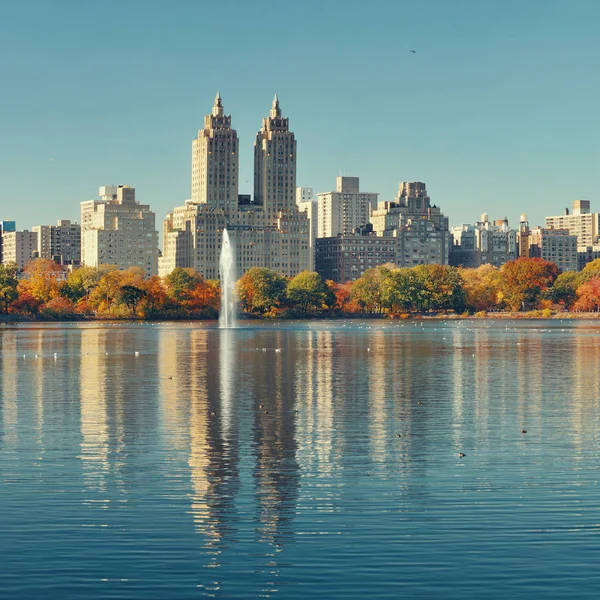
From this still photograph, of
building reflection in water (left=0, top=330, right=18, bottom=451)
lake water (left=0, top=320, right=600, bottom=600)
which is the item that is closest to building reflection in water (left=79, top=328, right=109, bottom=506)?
lake water (left=0, top=320, right=600, bottom=600)

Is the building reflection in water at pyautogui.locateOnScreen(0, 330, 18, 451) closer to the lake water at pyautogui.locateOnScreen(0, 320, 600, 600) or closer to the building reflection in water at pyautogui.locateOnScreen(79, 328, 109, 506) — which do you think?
the lake water at pyautogui.locateOnScreen(0, 320, 600, 600)

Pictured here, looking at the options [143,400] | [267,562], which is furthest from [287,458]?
[143,400]

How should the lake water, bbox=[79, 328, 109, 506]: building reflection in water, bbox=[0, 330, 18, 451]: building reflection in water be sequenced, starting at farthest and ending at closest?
bbox=[0, 330, 18, 451]: building reflection in water → bbox=[79, 328, 109, 506]: building reflection in water → the lake water

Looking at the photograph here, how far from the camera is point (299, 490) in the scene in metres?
33.5

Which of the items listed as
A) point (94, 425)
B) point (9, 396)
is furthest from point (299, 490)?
point (9, 396)

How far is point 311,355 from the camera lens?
10081cm

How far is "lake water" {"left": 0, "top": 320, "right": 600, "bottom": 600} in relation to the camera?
2483 cm

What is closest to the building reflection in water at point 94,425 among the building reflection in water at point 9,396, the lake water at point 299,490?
the lake water at point 299,490

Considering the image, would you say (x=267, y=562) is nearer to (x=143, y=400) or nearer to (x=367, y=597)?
(x=367, y=597)

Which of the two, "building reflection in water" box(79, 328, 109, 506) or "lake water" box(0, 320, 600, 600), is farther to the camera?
"building reflection in water" box(79, 328, 109, 506)

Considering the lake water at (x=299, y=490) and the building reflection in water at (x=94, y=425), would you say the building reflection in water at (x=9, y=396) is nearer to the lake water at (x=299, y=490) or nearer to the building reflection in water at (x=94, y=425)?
the lake water at (x=299, y=490)

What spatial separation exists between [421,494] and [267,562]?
26.7ft

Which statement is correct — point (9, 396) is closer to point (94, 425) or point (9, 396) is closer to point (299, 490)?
point (94, 425)

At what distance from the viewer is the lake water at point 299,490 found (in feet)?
81.5
